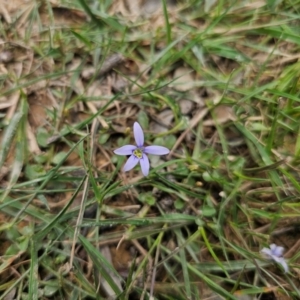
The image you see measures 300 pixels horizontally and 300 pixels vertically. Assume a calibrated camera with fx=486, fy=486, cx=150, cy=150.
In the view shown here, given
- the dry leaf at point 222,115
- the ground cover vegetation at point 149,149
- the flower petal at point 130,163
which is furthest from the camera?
the dry leaf at point 222,115

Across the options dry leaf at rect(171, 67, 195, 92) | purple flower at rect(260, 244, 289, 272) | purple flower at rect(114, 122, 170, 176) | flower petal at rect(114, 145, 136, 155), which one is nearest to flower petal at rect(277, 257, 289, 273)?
purple flower at rect(260, 244, 289, 272)

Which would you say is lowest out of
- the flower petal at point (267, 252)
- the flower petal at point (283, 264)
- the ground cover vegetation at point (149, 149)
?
the flower petal at point (283, 264)

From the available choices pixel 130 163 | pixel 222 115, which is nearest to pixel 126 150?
pixel 130 163

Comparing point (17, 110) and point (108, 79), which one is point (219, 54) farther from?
point (17, 110)

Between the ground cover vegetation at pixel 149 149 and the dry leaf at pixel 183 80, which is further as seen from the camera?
the dry leaf at pixel 183 80

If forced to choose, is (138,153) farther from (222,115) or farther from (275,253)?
(275,253)

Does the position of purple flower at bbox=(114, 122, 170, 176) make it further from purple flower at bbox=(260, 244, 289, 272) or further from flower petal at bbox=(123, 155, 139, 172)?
purple flower at bbox=(260, 244, 289, 272)

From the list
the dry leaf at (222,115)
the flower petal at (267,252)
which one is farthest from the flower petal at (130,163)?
the flower petal at (267,252)

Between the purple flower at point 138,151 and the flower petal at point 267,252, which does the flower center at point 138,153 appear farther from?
the flower petal at point 267,252
